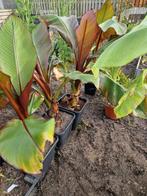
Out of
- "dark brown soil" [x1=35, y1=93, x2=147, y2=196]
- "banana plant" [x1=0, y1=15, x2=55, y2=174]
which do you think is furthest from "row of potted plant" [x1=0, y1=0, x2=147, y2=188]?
"dark brown soil" [x1=35, y1=93, x2=147, y2=196]

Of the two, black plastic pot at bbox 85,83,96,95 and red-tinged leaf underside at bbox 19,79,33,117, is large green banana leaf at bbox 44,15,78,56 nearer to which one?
red-tinged leaf underside at bbox 19,79,33,117

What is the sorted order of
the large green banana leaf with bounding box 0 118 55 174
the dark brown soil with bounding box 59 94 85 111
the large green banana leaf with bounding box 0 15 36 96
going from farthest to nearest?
the dark brown soil with bounding box 59 94 85 111, the large green banana leaf with bounding box 0 15 36 96, the large green banana leaf with bounding box 0 118 55 174

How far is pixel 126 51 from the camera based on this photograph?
67 centimetres

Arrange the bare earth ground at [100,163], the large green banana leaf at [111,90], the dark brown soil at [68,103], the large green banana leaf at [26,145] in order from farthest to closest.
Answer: the dark brown soil at [68,103]
the bare earth ground at [100,163]
the large green banana leaf at [111,90]
the large green banana leaf at [26,145]

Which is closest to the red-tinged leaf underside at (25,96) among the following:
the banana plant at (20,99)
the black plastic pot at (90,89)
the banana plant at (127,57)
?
the banana plant at (20,99)

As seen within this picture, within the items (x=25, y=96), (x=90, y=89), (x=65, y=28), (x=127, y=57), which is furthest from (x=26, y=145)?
(x=90, y=89)

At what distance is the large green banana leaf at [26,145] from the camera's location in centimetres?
63

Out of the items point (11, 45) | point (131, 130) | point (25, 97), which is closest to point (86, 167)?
point (131, 130)

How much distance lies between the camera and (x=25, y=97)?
92 centimetres

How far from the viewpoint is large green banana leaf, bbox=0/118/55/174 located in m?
0.63

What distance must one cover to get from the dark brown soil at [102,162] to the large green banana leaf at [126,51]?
0.88 meters

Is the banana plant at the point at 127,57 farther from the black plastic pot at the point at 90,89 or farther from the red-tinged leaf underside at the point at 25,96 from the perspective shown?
the black plastic pot at the point at 90,89

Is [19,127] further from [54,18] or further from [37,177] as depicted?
[54,18]

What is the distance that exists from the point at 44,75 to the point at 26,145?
0.56 meters
